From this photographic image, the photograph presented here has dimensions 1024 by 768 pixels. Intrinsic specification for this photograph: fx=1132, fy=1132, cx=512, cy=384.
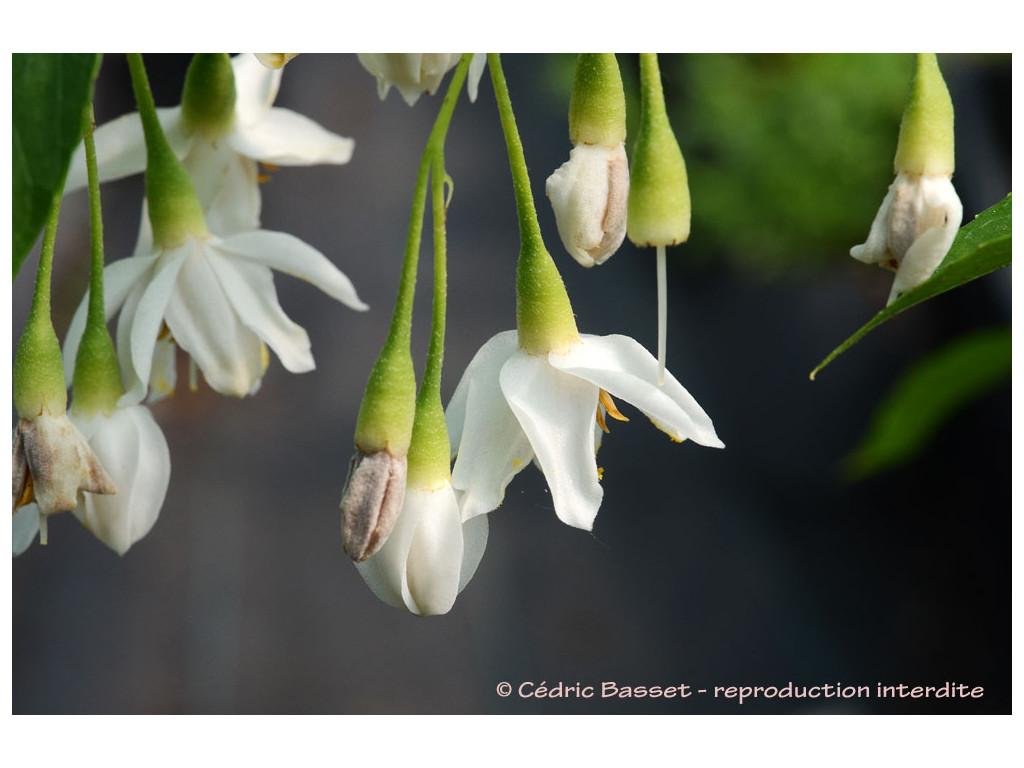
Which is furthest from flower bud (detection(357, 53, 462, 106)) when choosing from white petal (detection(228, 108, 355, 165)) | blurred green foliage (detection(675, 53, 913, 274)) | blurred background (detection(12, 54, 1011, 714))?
blurred green foliage (detection(675, 53, 913, 274))

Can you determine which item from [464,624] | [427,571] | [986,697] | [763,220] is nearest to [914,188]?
[427,571]

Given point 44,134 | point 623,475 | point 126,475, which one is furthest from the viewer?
point 623,475

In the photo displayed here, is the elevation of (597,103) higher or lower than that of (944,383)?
higher

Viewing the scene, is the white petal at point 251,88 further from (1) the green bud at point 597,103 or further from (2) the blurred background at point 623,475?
(2) the blurred background at point 623,475

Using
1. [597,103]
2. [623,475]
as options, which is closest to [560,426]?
[597,103]

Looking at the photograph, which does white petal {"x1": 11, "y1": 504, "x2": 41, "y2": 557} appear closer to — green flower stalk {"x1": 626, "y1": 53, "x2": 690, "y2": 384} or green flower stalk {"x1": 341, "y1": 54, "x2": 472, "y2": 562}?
green flower stalk {"x1": 341, "y1": 54, "x2": 472, "y2": 562}

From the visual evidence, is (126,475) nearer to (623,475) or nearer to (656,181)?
(656,181)
